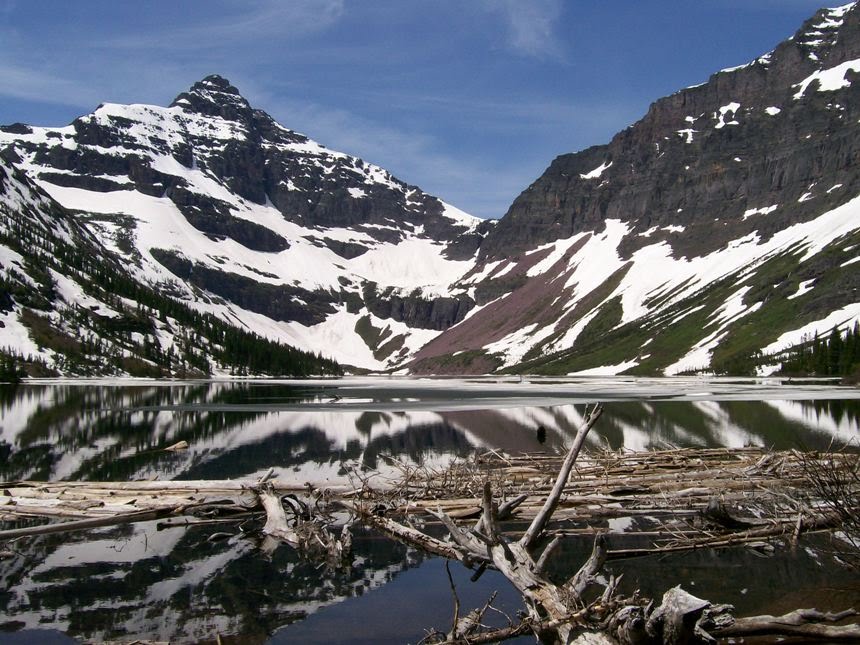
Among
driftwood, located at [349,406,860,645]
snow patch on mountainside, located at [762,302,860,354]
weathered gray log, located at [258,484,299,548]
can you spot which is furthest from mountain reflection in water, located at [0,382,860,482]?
snow patch on mountainside, located at [762,302,860,354]

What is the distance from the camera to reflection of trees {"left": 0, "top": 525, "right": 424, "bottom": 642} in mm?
15133

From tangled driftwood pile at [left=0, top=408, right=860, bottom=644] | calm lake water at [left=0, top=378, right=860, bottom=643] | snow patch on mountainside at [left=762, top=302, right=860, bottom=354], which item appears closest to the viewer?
tangled driftwood pile at [left=0, top=408, right=860, bottom=644]

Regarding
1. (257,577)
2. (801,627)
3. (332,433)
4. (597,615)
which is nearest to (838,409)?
(332,433)

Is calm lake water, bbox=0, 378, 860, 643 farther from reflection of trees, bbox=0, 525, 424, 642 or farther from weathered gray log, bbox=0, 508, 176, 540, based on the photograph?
weathered gray log, bbox=0, 508, 176, 540

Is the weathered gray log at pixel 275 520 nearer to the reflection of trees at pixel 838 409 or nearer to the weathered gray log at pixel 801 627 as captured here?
the weathered gray log at pixel 801 627

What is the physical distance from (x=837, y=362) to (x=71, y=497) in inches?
5363

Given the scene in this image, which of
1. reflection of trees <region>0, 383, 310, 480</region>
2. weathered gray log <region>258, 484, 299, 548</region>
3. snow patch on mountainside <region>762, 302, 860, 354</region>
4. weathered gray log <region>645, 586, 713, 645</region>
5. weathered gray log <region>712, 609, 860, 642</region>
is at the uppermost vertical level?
snow patch on mountainside <region>762, 302, 860, 354</region>

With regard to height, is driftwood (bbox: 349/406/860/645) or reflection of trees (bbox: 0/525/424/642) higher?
driftwood (bbox: 349/406/860/645)

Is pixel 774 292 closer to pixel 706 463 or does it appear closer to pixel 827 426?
pixel 827 426

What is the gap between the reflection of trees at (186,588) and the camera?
15.1 m

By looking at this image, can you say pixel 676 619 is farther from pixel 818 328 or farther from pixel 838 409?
pixel 818 328

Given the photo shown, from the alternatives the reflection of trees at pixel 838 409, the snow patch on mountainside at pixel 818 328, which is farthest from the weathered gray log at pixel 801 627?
the snow patch on mountainside at pixel 818 328

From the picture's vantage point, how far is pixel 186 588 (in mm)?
17547

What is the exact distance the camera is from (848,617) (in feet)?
45.6
